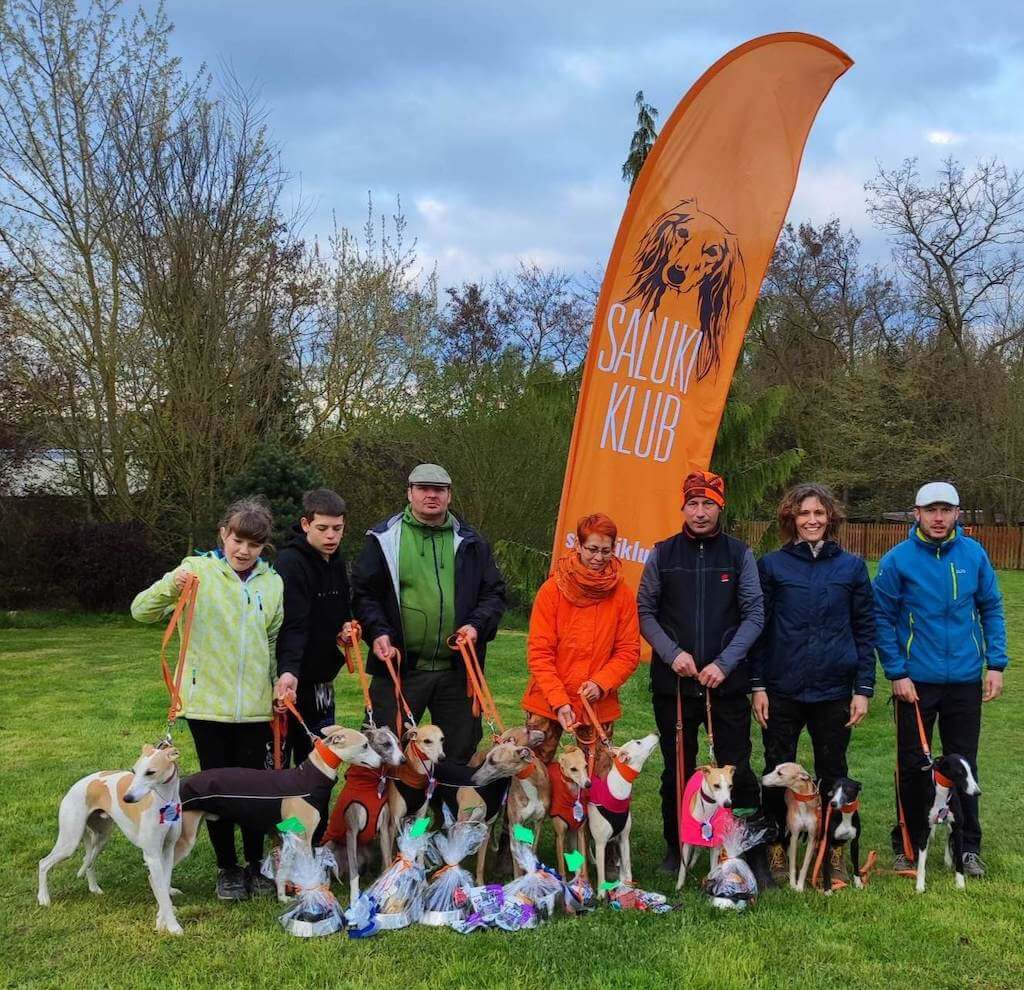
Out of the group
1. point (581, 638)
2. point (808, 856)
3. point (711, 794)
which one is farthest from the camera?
point (581, 638)

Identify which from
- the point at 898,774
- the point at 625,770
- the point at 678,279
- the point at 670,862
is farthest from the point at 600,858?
the point at 678,279

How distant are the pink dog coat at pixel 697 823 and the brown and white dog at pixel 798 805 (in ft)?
1.03

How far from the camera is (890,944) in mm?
3564

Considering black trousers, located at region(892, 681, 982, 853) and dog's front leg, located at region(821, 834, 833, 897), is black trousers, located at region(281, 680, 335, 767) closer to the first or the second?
dog's front leg, located at region(821, 834, 833, 897)

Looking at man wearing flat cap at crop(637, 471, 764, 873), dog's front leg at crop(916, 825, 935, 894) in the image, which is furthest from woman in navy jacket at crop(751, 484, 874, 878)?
dog's front leg at crop(916, 825, 935, 894)

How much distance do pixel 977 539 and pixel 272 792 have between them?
27.8m

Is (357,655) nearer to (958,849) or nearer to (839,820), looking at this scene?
(839,820)

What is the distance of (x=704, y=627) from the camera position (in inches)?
166

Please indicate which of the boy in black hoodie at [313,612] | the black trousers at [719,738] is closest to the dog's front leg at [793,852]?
the black trousers at [719,738]

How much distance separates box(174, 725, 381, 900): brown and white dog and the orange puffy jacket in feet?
2.97

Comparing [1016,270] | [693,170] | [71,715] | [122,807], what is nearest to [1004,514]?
A: [1016,270]

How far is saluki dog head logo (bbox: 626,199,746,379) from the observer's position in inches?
251

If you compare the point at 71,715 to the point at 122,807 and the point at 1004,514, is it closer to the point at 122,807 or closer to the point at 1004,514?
the point at 122,807

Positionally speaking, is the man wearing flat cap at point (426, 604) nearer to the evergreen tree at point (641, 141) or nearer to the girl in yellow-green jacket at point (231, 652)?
the girl in yellow-green jacket at point (231, 652)
